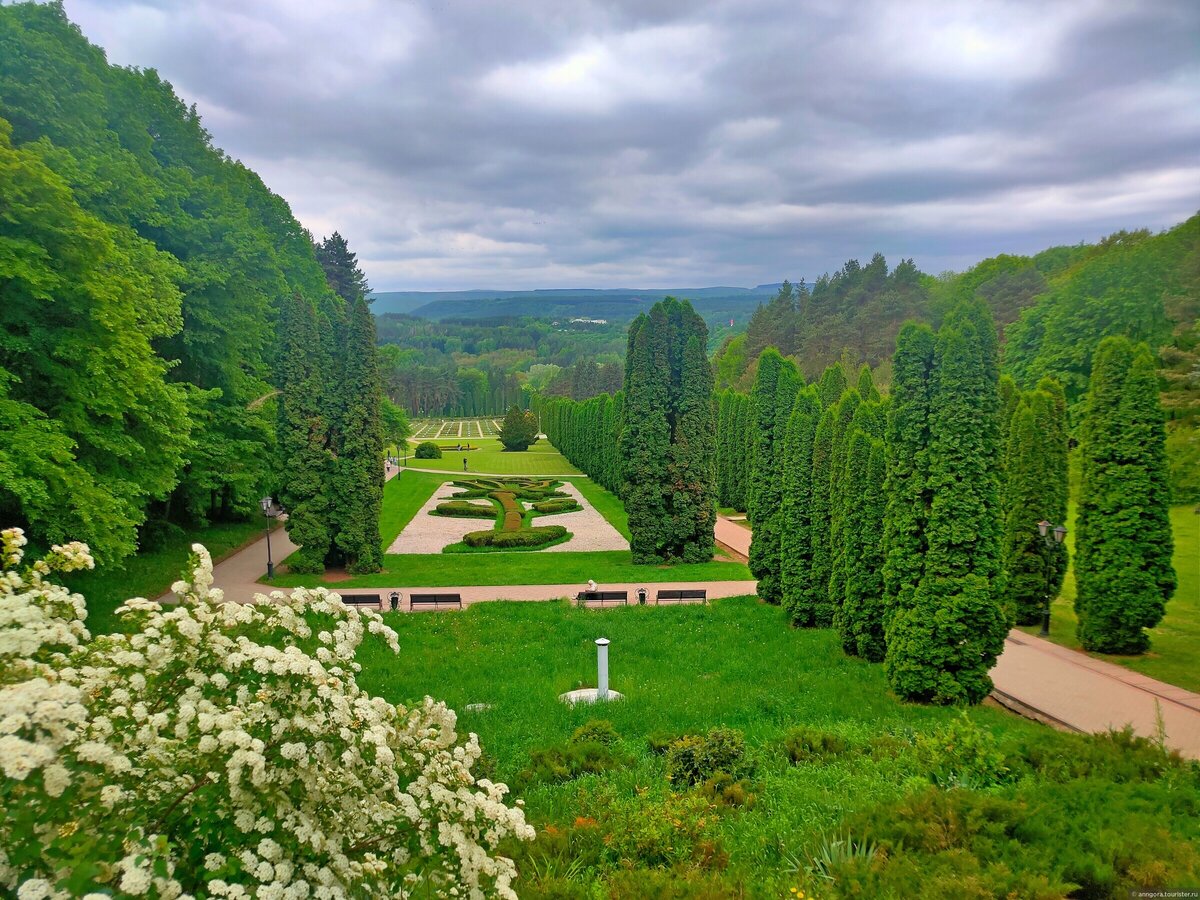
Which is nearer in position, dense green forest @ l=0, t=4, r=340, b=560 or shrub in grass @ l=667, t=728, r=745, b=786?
shrub in grass @ l=667, t=728, r=745, b=786

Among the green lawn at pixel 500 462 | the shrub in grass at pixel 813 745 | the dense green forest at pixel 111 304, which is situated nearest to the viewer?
the shrub in grass at pixel 813 745

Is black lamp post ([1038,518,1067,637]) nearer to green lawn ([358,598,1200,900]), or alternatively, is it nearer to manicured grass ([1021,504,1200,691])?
manicured grass ([1021,504,1200,691])

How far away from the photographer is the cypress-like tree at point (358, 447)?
67.2 ft

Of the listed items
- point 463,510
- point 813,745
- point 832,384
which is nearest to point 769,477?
point 832,384

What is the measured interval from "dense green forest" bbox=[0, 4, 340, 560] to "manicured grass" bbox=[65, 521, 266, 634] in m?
0.87

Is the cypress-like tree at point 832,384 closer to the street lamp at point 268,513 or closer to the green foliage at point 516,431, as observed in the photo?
the street lamp at point 268,513

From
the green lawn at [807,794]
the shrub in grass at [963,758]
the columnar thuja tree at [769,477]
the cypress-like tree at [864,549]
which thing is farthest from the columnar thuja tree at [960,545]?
→ the columnar thuja tree at [769,477]

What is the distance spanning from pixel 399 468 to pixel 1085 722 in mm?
47586

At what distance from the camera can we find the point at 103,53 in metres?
18.8

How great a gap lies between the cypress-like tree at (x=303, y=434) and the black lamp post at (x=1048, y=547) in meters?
18.6

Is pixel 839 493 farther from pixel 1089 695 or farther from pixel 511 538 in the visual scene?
pixel 511 538

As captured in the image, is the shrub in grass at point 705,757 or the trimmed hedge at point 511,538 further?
the trimmed hedge at point 511,538

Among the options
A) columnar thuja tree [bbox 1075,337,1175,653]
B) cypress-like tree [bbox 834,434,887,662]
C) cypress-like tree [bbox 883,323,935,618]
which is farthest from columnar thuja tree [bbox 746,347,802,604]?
columnar thuja tree [bbox 1075,337,1175,653]

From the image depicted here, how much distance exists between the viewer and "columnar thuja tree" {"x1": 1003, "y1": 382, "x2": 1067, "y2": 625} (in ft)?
51.1
